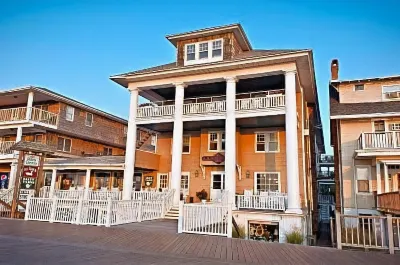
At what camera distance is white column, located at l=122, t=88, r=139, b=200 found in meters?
18.6

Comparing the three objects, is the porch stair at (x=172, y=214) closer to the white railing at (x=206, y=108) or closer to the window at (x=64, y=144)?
the white railing at (x=206, y=108)

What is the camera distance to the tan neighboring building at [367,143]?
16500 millimetres

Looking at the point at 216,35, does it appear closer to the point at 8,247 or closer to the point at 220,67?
the point at 220,67

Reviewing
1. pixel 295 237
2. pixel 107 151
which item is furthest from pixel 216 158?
pixel 107 151

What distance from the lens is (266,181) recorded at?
18.8 m

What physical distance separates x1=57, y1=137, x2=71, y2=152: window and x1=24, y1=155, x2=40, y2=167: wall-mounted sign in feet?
39.7

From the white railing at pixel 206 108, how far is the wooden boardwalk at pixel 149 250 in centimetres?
909

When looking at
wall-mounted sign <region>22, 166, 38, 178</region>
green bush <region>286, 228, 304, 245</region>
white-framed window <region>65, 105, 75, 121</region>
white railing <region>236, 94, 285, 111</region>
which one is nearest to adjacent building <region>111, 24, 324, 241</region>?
white railing <region>236, 94, 285, 111</region>

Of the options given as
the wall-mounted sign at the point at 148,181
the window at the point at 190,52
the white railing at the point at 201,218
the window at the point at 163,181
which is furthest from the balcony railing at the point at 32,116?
the white railing at the point at 201,218

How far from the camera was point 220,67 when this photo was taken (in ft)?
57.6

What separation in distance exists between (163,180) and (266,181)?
772 centimetres

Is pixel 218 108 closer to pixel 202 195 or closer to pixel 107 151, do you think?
pixel 202 195

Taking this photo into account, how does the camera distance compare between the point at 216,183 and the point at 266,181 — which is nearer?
the point at 266,181

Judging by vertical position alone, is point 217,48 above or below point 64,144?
above
